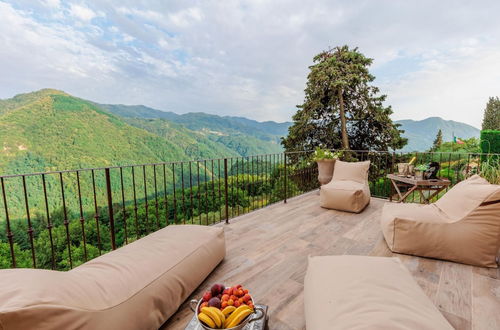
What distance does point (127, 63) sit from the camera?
23094mm

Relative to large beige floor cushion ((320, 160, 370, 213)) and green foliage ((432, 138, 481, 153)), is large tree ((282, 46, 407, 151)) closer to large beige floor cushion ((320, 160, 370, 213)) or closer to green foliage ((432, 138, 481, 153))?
green foliage ((432, 138, 481, 153))

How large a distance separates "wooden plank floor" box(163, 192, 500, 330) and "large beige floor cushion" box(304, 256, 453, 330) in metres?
0.37

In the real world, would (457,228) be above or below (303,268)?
above

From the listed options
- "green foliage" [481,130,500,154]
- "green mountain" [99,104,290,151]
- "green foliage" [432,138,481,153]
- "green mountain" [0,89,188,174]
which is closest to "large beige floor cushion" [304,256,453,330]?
"green foliage" [481,130,500,154]

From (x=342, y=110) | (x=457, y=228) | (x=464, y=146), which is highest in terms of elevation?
(x=342, y=110)

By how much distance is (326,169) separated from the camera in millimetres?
4559

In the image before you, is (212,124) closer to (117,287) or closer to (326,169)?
(326,169)

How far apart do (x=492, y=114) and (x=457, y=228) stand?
26.9 meters

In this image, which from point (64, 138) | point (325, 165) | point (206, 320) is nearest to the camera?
point (206, 320)

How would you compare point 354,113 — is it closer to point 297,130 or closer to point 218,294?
point 297,130

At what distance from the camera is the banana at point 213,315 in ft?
3.05

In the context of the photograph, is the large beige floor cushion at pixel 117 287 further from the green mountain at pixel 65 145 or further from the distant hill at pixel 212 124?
the distant hill at pixel 212 124

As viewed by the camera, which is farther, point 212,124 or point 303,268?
point 212,124

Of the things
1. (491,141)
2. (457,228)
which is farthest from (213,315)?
(491,141)
